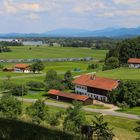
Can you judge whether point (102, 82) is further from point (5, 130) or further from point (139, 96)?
point (5, 130)

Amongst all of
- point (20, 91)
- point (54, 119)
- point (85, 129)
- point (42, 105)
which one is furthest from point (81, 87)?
point (85, 129)

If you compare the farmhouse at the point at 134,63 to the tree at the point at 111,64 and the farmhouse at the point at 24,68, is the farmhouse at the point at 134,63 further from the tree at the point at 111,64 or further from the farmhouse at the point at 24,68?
the farmhouse at the point at 24,68

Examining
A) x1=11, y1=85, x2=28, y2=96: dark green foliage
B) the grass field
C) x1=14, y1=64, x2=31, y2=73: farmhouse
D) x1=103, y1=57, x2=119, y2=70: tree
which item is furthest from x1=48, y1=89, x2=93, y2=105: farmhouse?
the grass field

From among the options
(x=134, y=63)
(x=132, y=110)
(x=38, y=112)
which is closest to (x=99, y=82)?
(x=132, y=110)

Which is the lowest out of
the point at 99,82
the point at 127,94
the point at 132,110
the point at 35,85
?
the point at 35,85

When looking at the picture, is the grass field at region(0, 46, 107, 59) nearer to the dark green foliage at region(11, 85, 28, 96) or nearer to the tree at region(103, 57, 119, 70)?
the tree at region(103, 57, 119, 70)

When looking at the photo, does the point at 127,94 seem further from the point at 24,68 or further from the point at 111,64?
the point at 24,68

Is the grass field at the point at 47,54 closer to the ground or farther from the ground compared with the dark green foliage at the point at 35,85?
closer to the ground

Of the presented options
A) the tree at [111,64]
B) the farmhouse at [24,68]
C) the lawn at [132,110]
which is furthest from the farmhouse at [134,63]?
the lawn at [132,110]
